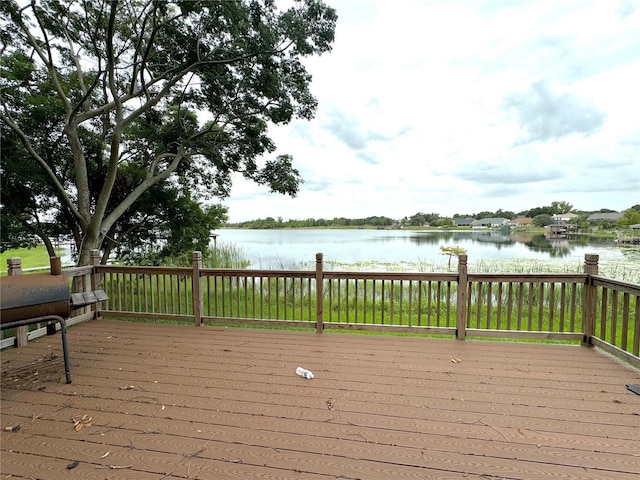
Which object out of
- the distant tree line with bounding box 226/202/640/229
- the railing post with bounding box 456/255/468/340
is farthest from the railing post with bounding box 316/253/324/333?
the distant tree line with bounding box 226/202/640/229

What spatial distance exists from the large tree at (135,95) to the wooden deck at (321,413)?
479 cm

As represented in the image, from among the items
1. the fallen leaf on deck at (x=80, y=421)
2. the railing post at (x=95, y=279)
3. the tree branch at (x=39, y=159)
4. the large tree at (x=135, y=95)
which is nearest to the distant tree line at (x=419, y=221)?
the large tree at (x=135, y=95)

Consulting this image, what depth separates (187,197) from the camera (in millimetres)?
8117

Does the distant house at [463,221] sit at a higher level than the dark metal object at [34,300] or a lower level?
higher

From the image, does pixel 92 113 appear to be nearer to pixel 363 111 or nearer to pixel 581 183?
pixel 363 111

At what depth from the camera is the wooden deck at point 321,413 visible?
1.56 m

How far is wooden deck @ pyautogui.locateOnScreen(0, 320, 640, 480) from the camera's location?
1560mm

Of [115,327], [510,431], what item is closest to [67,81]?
[115,327]

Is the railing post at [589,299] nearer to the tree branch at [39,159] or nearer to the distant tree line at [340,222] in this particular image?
the tree branch at [39,159]

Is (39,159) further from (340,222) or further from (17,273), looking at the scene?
(340,222)

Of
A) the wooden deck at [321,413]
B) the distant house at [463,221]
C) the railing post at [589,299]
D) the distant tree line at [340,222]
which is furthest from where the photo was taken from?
the distant house at [463,221]

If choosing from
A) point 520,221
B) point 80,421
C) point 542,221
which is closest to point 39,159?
point 80,421

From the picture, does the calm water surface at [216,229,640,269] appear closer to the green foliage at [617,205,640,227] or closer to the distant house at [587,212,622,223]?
the green foliage at [617,205,640,227]

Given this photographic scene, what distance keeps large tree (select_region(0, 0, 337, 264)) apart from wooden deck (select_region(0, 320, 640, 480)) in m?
4.79
